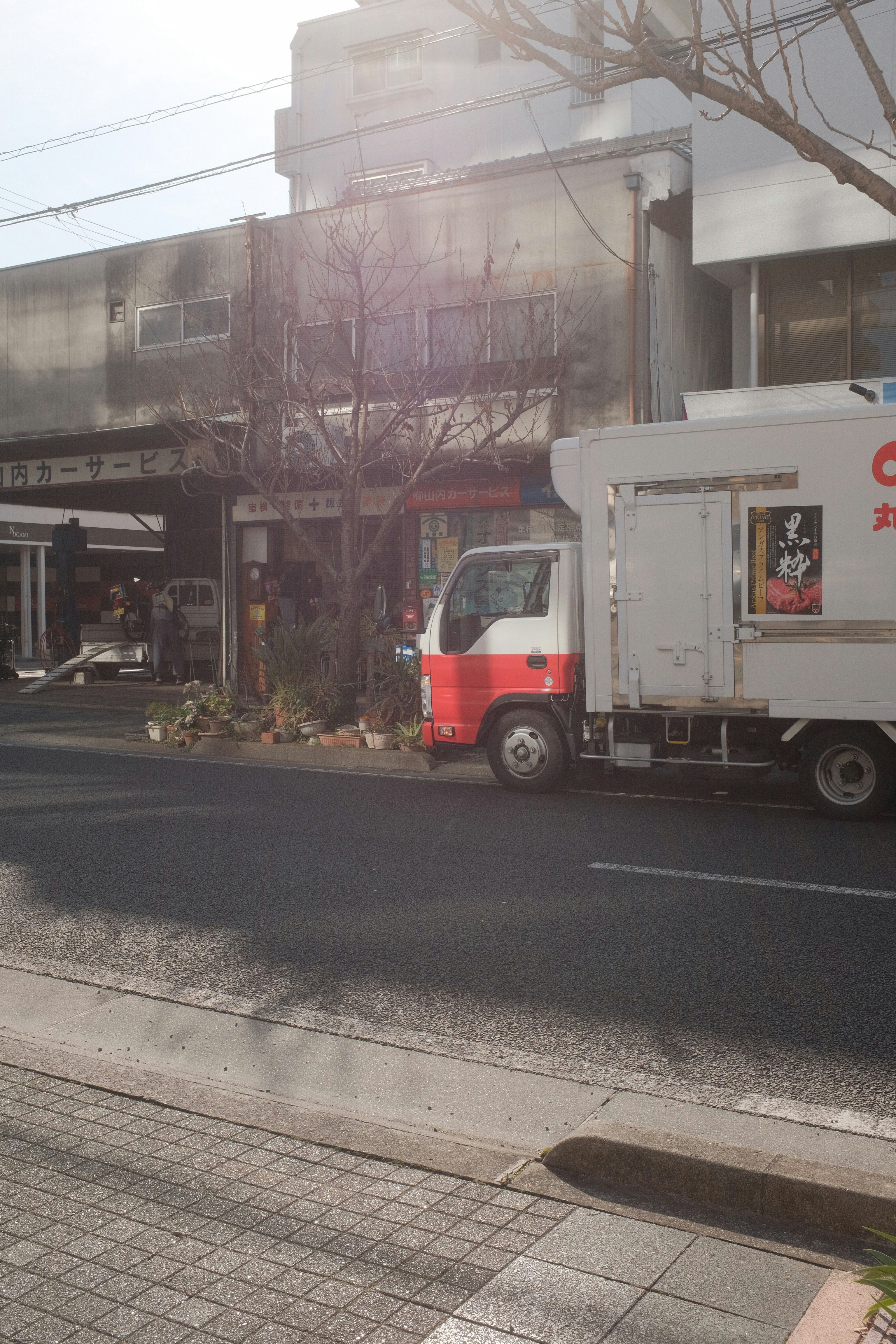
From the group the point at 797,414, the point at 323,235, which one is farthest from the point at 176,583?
the point at 797,414

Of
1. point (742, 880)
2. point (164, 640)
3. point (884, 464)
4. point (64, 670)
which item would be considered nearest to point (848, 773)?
point (884, 464)

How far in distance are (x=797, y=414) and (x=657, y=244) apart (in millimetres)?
8945

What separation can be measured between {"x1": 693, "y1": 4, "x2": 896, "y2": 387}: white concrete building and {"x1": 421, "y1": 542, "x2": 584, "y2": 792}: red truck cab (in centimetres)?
666

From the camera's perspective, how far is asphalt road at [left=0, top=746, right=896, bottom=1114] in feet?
15.9

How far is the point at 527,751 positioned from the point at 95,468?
44.0 feet

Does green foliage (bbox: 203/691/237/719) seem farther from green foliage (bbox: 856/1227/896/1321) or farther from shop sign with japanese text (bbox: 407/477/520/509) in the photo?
green foliage (bbox: 856/1227/896/1321)

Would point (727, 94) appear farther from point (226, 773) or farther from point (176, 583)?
point (176, 583)

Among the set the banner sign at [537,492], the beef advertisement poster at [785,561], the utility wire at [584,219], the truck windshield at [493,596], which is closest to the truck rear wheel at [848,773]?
the beef advertisement poster at [785,561]

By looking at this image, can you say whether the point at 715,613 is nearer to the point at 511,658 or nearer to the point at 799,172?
the point at 511,658

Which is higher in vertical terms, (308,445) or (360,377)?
(360,377)

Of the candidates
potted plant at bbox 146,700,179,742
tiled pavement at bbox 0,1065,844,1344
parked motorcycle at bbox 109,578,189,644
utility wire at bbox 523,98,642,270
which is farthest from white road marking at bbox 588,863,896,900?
parked motorcycle at bbox 109,578,189,644

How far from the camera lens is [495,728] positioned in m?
10.9

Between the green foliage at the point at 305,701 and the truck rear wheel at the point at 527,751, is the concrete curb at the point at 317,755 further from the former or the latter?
the truck rear wheel at the point at 527,751

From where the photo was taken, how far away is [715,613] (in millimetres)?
9594
